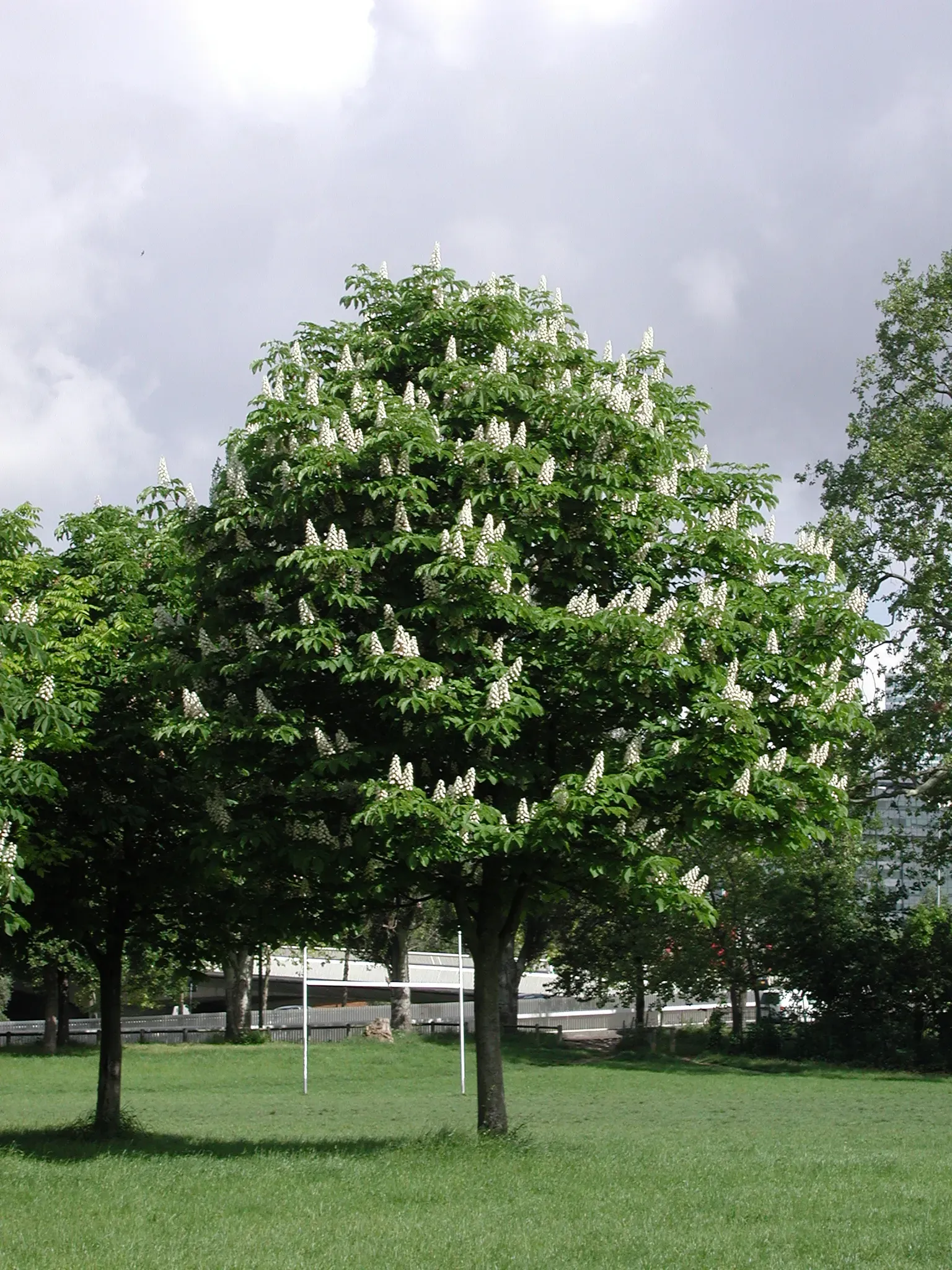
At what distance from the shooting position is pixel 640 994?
50188 millimetres

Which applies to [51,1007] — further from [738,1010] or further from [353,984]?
[353,984]

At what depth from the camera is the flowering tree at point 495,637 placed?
1441 centimetres

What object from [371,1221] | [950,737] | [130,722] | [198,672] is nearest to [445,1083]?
[950,737]

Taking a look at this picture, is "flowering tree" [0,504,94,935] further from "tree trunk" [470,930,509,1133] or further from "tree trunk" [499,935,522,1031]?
"tree trunk" [499,935,522,1031]

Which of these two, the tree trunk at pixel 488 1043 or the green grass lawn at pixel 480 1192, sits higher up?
the tree trunk at pixel 488 1043

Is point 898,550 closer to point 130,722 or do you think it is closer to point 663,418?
point 663,418

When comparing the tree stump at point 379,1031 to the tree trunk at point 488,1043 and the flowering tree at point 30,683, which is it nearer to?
the flowering tree at point 30,683

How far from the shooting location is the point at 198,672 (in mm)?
15555

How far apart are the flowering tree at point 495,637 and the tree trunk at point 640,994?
32462 mm

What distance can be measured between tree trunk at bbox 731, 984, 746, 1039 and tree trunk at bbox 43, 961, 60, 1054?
23312 millimetres

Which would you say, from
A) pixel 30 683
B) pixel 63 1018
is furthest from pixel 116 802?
pixel 63 1018

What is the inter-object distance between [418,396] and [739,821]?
6.30 meters

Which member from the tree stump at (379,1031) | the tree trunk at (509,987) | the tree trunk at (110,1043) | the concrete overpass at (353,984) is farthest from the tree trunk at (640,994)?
the tree trunk at (110,1043)

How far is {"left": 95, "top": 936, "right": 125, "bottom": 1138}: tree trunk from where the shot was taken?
19.9m
